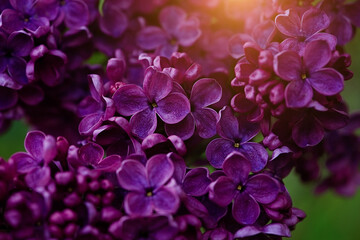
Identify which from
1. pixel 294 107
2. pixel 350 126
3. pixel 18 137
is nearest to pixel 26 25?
pixel 294 107

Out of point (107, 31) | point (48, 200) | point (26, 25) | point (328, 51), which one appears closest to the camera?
point (48, 200)

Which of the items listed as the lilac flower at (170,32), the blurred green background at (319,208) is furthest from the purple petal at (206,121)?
the blurred green background at (319,208)

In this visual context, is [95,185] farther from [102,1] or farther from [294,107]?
[102,1]

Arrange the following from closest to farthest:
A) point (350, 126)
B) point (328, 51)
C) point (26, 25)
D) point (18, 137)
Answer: point (328, 51) → point (26, 25) → point (350, 126) → point (18, 137)

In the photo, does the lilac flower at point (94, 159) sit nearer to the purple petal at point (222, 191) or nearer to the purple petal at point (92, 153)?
the purple petal at point (92, 153)

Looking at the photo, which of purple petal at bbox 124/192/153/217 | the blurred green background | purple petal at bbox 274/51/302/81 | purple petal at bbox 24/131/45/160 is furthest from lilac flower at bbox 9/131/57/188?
the blurred green background

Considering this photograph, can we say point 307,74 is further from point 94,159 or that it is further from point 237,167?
point 94,159
